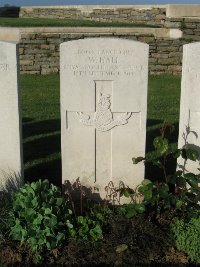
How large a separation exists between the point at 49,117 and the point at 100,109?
3.51 metres

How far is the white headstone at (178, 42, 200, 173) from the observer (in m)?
4.05

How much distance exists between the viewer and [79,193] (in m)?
4.44

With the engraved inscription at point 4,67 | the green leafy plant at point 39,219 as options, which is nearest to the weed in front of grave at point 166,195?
the green leafy plant at point 39,219

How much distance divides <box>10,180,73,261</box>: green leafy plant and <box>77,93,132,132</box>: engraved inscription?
768 millimetres

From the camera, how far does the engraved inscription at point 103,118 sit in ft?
13.8

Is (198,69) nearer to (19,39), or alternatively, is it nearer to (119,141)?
(119,141)

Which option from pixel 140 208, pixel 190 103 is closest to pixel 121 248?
pixel 140 208

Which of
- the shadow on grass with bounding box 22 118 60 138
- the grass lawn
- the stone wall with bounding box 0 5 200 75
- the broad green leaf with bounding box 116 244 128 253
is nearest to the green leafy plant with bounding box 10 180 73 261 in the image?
the broad green leaf with bounding box 116 244 128 253

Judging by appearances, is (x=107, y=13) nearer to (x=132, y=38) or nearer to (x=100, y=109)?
(x=132, y=38)

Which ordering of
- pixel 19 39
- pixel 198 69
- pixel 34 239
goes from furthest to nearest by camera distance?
pixel 19 39, pixel 198 69, pixel 34 239

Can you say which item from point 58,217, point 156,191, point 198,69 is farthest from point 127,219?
point 198,69

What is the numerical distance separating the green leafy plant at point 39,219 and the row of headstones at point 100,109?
2.03 feet

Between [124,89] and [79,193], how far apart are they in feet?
3.60

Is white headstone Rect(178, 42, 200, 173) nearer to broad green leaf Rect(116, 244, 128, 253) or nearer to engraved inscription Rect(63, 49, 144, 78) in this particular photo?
engraved inscription Rect(63, 49, 144, 78)
